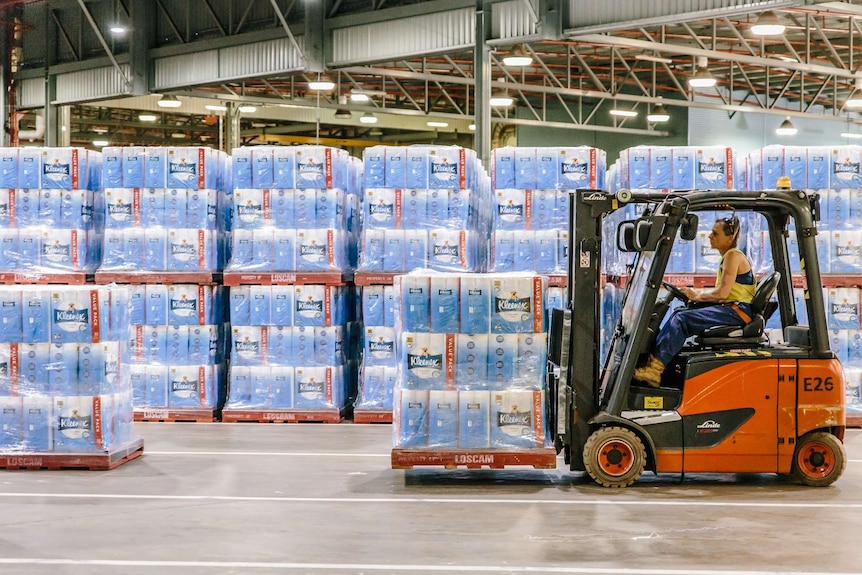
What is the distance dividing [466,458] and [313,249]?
4.25 meters

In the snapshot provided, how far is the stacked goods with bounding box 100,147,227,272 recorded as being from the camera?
38.5 ft

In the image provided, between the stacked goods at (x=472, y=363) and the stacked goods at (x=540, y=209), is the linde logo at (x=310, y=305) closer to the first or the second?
the stacked goods at (x=540, y=209)

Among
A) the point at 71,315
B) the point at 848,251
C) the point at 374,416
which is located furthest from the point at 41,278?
the point at 848,251

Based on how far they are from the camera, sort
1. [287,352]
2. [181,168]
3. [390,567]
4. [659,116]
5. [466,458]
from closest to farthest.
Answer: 1. [390,567]
2. [466,458]
3. [287,352]
4. [181,168]
5. [659,116]

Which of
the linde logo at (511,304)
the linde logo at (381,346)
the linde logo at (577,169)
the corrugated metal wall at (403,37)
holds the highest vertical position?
the corrugated metal wall at (403,37)

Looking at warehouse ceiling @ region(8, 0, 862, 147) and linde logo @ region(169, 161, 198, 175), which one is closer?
linde logo @ region(169, 161, 198, 175)

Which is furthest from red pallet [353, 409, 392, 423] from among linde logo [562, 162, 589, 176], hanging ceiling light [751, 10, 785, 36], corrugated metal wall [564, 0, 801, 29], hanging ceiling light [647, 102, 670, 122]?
hanging ceiling light [647, 102, 670, 122]

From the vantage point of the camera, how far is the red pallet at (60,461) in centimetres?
861

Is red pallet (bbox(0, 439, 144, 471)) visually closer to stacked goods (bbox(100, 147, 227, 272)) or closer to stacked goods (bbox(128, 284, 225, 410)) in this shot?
stacked goods (bbox(128, 284, 225, 410))

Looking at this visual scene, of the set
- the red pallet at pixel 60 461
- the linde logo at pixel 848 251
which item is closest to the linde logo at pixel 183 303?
the red pallet at pixel 60 461

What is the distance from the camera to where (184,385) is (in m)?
11.6

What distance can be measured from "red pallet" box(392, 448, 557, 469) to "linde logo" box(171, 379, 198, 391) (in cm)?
429

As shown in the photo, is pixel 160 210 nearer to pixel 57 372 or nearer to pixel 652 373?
pixel 57 372

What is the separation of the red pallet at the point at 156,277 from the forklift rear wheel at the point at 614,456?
18.0ft
